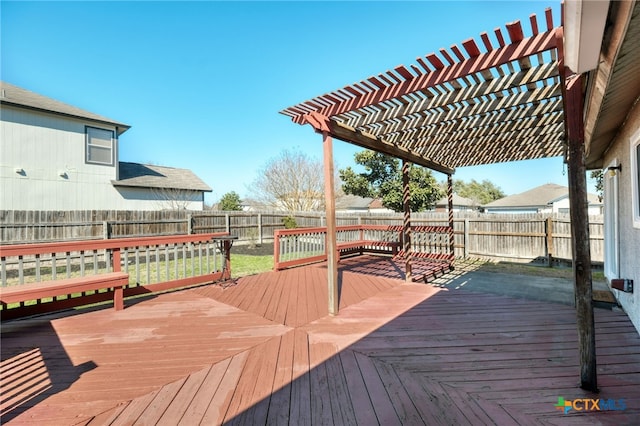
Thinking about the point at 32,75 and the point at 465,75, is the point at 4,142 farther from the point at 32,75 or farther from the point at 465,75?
the point at 465,75

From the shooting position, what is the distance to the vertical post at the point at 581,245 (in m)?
2.08

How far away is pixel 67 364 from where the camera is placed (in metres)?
2.52

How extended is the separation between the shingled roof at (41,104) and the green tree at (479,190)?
42.7m

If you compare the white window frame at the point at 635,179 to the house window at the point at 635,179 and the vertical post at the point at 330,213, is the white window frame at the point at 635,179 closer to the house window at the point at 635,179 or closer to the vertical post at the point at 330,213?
the house window at the point at 635,179

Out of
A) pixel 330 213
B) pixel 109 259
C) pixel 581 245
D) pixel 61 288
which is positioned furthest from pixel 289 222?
pixel 581 245

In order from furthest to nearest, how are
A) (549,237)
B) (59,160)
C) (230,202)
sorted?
(230,202) < (59,160) < (549,237)

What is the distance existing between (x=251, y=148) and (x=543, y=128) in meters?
20.2

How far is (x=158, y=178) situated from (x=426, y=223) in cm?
1216

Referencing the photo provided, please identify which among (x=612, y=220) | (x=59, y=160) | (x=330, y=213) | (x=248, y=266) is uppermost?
(x=59, y=160)

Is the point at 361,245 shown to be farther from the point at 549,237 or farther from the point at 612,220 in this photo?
the point at 612,220

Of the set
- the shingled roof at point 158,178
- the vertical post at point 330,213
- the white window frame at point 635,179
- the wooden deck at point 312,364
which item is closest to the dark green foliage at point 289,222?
the shingled roof at point 158,178

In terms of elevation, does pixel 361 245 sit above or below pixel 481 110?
below

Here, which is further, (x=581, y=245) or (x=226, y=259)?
(x=226, y=259)

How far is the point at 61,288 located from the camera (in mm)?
3473
